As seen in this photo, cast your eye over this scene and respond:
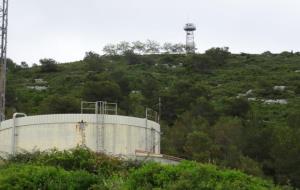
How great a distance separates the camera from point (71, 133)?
39.9 m

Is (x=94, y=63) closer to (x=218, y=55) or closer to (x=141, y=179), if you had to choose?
(x=218, y=55)

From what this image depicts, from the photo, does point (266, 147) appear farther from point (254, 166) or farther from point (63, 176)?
point (63, 176)

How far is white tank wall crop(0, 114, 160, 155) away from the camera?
39787 millimetres

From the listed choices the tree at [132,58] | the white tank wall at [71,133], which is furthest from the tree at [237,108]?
the tree at [132,58]

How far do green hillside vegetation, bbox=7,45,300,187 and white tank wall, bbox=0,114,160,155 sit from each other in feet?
27.6

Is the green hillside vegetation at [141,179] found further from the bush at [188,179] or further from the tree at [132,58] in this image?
the tree at [132,58]

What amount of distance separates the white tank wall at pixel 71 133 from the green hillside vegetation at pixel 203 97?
8.42 m

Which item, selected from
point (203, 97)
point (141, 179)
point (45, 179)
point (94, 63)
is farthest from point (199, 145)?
point (94, 63)

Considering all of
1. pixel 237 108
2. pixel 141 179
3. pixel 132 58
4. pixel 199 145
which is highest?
pixel 132 58

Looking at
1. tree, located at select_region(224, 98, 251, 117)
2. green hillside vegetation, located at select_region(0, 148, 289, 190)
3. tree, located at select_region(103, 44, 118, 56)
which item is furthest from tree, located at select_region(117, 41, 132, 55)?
green hillside vegetation, located at select_region(0, 148, 289, 190)

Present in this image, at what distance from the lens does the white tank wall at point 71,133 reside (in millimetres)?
39787

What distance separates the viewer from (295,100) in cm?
9656

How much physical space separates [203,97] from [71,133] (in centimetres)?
4822

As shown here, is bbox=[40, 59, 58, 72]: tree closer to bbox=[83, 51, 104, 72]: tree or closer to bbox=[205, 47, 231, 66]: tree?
bbox=[83, 51, 104, 72]: tree
